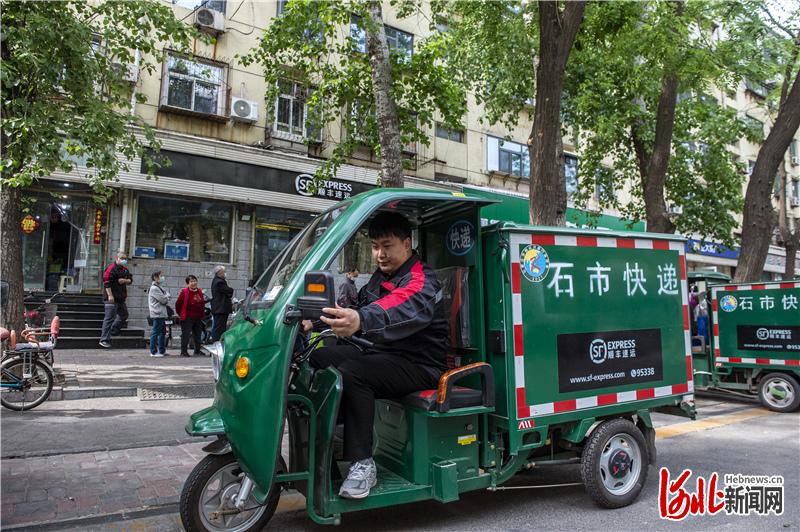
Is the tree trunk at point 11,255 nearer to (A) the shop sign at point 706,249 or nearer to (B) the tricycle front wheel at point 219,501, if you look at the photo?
(B) the tricycle front wheel at point 219,501

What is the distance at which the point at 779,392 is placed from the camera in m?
9.12

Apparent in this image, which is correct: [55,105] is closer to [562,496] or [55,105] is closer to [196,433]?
[196,433]

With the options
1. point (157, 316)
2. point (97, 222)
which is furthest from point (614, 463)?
point (97, 222)

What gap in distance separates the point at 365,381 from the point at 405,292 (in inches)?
24.4

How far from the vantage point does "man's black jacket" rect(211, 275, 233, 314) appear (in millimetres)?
12484

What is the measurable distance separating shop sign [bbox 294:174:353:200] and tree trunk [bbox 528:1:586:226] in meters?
9.79

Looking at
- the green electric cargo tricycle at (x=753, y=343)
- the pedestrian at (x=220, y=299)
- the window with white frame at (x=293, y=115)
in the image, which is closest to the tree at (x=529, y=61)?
the green electric cargo tricycle at (x=753, y=343)

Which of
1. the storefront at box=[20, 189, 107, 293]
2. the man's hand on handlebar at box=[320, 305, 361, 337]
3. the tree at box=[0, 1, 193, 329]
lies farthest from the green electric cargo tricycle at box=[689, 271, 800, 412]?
the storefront at box=[20, 189, 107, 293]

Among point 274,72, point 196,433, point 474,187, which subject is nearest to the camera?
point 196,433

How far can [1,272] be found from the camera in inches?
333

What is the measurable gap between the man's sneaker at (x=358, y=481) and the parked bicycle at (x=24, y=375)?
5.85m

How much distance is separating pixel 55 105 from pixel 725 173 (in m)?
17.7

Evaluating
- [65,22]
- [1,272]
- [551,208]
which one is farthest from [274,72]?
[551,208]

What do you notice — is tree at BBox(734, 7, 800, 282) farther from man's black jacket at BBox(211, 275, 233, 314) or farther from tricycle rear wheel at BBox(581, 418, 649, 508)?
man's black jacket at BBox(211, 275, 233, 314)
